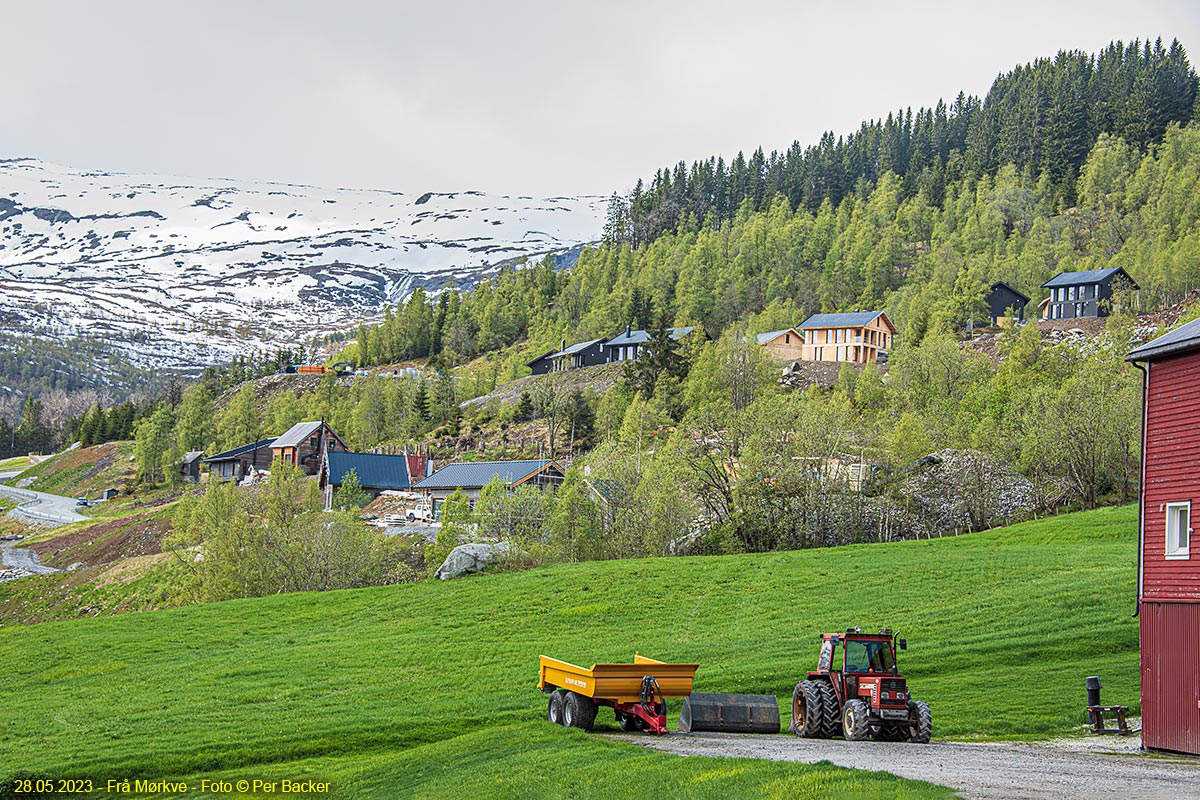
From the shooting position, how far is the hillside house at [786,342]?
426 feet

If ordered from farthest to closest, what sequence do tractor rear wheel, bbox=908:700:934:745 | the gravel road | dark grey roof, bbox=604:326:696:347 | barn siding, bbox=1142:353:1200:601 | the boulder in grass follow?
dark grey roof, bbox=604:326:696:347, the boulder in grass, barn siding, bbox=1142:353:1200:601, tractor rear wheel, bbox=908:700:934:745, the gravel road

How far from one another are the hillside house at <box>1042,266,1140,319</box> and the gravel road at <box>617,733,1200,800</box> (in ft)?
335

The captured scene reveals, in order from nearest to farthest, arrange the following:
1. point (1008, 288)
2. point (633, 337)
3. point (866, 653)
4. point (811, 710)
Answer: point (811, 710)
point (866, 653)
point (1008, 288)
point (633, 337)

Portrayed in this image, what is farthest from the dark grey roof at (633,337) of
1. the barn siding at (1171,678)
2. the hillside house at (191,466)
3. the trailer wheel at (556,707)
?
the barn siding at (1171,678)

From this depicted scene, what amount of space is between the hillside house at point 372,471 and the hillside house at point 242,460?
2850 centimetres

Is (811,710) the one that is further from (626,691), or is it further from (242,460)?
(242,460)

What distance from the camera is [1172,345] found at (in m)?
24.6

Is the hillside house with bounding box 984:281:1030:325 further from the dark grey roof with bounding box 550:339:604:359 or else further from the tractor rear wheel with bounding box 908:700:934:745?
the tractor rear wheel with bounding box 908:700:934:745

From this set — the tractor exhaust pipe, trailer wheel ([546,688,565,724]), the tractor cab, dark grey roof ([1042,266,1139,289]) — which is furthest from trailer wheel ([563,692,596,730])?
dark grey roof ([1042,266,1139,289])

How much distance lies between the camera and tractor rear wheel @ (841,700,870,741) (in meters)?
23.4

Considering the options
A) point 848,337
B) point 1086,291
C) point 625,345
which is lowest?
point 848,337

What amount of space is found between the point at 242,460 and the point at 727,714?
122m

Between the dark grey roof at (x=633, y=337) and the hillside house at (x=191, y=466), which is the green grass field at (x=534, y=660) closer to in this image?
the dark grey roof at (x=633, y=337)

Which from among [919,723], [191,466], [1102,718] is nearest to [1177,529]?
[1102,718]
